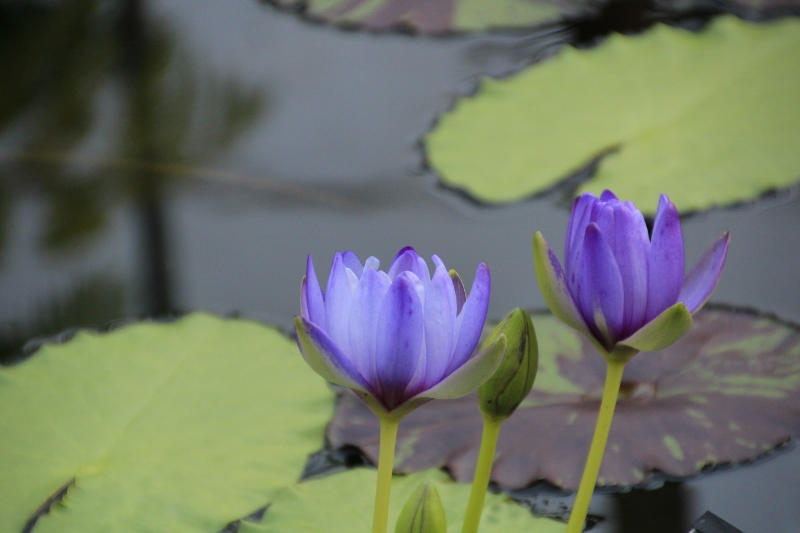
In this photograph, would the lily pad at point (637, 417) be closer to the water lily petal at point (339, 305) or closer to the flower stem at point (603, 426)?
the flower stem at point (603, 426)

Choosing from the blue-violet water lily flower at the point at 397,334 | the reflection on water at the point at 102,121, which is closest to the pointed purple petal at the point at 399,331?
the blue-violet water lily flower at the point at 397,334

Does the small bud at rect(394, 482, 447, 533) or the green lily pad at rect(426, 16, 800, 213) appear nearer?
the small bud at rect(394, 482, 447, 533)

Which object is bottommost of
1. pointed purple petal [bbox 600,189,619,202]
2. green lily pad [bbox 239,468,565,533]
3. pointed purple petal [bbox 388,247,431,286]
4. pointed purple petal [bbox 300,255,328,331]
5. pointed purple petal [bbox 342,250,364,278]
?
green lily pad [bbox 239,468,565,533]

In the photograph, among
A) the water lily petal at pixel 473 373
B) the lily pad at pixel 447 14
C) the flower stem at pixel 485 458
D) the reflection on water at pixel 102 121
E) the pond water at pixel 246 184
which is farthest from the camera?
the lily pad at pixel 447 14

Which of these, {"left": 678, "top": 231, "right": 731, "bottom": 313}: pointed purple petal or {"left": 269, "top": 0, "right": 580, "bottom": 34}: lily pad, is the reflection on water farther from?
{"left": 678, "top": 231, "right": 731, "bottom": 313}: pointed purple petal

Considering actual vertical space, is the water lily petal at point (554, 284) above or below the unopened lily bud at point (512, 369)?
above

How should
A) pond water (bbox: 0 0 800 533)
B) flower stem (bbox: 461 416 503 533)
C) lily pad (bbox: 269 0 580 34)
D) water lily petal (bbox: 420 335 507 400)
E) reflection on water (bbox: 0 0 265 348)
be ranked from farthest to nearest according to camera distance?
lily pad (bbox: 269 0 580 34) → reflection on water (bbox: 0 0 265 348) → pond water (bbox: 0 0 800 533) → flower stem (bbox: 461 416 503 533) → water lily petal (bbox: 420 335 507 400)

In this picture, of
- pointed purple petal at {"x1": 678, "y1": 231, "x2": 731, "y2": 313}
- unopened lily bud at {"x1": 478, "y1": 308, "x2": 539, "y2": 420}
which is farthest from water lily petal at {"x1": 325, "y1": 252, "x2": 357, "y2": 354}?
pointed purple petal at {"x1": 678, "y1": 231, "x2": 731, "y2": 313}

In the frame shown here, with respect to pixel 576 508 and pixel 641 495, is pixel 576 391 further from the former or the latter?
pixel 576 508
